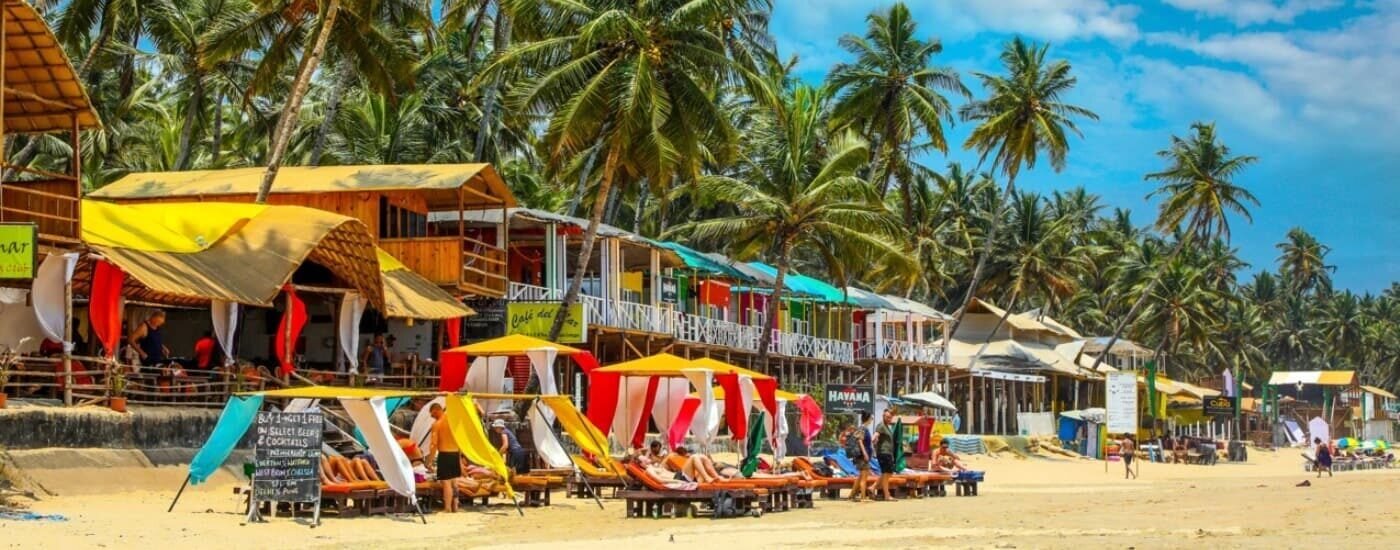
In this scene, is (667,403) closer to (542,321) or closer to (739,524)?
(542,321)

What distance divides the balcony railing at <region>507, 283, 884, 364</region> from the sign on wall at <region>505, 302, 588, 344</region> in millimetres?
1924

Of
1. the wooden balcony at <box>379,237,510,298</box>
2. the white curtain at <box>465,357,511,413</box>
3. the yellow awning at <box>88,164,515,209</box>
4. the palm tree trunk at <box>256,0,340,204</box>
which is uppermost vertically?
the palm tree trunk at <box>256,0,340,204</box>

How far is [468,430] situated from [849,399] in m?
16.0

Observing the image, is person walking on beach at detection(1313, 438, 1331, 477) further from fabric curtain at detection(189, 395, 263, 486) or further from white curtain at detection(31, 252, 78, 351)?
white curtain at detection(31, 252, 78, 351)

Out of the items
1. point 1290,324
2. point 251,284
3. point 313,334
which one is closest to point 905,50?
point 313,334

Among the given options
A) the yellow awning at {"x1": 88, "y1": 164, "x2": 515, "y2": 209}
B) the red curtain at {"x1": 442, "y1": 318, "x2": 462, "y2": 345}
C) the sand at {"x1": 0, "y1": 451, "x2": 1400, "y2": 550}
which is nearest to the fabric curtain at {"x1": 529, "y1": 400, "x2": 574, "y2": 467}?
the sand at {"x1": 0, "y1": 451, "x2": 1400, "y2": 550}

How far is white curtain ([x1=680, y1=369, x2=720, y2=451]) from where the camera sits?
24.5 metres

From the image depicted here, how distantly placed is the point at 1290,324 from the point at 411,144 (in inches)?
3430

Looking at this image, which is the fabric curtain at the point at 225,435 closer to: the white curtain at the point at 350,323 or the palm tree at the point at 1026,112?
the white curtain at the point at 350,323

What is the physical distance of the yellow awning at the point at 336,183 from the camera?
104ft

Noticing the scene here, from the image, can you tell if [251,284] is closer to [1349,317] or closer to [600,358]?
[600,358]

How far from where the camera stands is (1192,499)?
25.5 meters

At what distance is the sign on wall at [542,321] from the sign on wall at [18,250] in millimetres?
12389

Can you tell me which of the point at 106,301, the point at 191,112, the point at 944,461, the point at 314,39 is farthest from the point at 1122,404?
the point at 191,112
